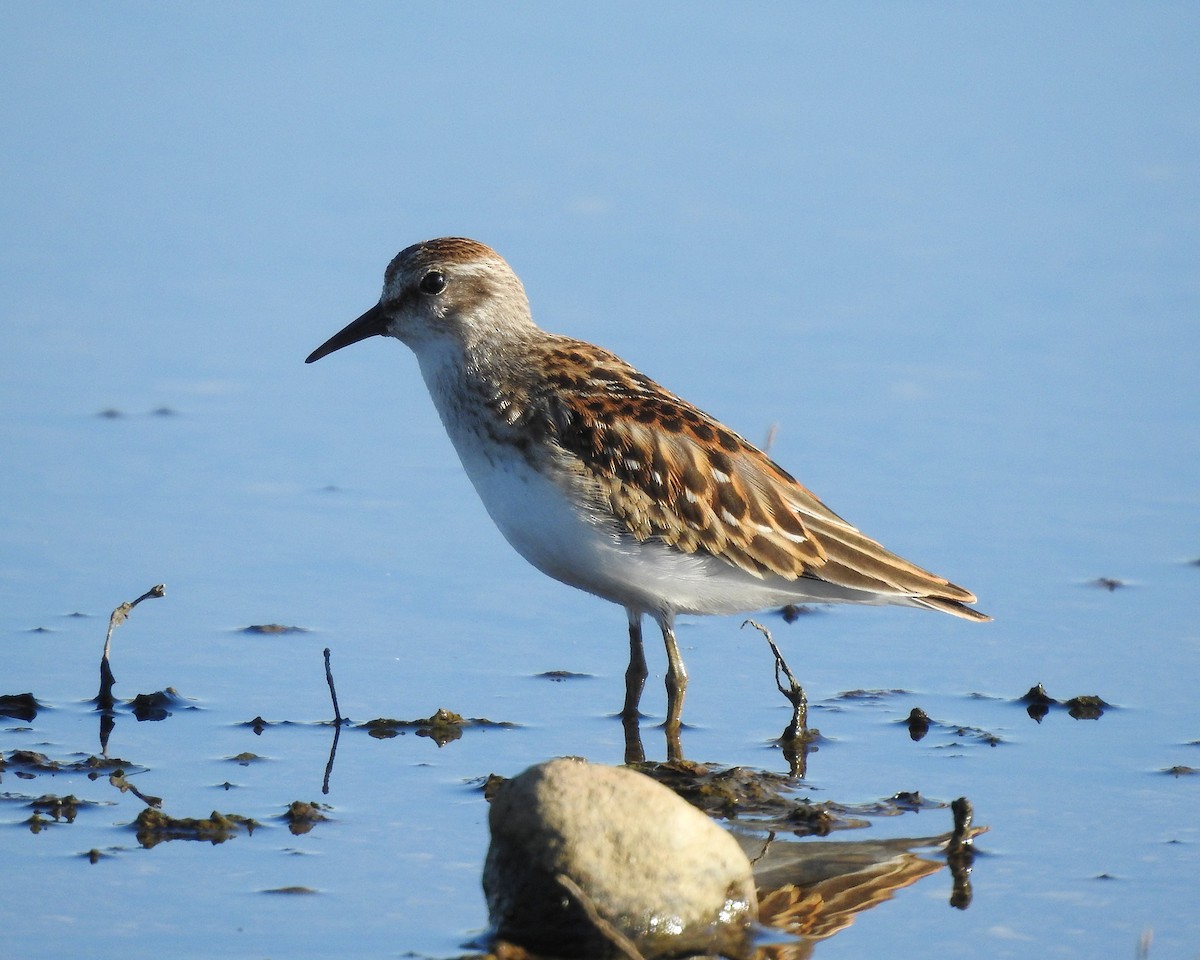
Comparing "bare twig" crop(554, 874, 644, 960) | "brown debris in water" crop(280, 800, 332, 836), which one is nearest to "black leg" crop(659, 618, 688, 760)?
"brown debris in water" crop(280, 800, 332, 836)

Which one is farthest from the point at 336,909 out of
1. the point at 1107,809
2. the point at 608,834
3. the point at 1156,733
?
the point at 1156,733

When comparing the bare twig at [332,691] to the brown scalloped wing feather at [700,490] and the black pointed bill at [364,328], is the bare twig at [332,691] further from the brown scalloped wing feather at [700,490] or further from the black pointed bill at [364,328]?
the black pointed bill at [364,328]

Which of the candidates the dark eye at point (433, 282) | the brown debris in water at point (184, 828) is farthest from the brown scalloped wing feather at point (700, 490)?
the brown debris in water at point (184, 828)

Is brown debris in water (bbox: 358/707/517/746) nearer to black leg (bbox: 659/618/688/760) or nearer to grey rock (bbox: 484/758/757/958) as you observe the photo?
black leg (bbox: 659/618/688/760)

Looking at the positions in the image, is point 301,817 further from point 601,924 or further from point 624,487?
point 624,487

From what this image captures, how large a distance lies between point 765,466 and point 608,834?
302 centimetres

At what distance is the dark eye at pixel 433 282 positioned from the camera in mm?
9172

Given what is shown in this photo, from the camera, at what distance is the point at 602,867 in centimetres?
629

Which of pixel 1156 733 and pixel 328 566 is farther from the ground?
pixel 328 566

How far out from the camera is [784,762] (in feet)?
27.0

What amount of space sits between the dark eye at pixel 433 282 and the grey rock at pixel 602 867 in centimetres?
330

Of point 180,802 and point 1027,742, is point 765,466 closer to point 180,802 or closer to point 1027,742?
point 1027,742

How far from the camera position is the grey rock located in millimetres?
6281

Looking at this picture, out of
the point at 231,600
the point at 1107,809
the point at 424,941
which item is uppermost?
the point at 231,600
